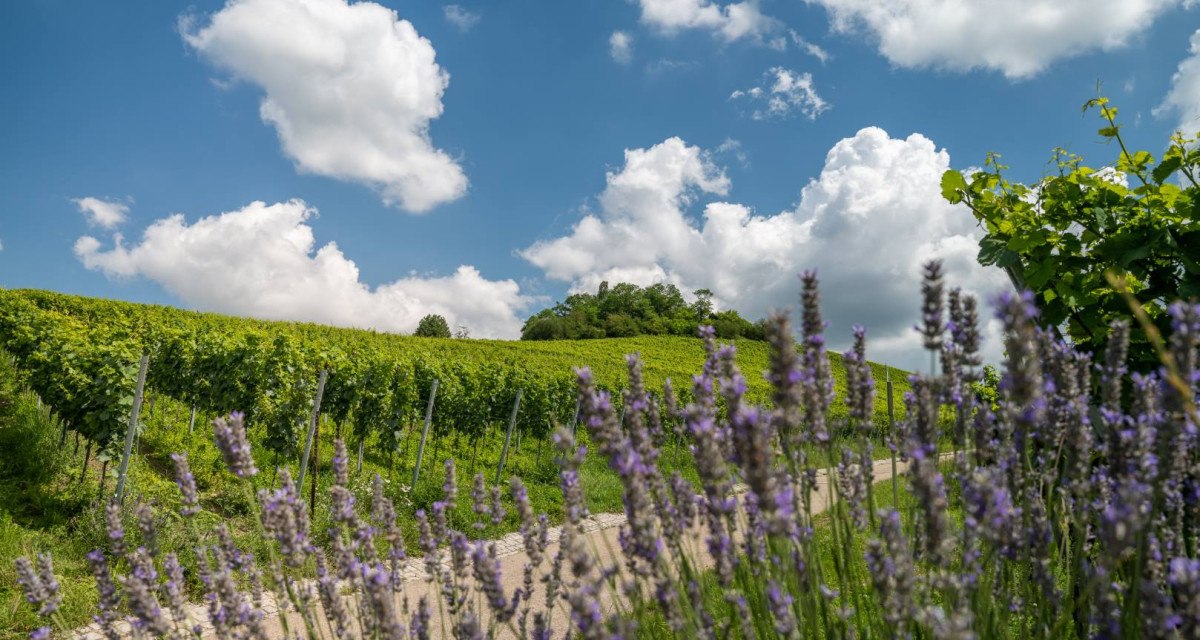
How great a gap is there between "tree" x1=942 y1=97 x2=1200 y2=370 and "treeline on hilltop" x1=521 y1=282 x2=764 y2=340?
171ft

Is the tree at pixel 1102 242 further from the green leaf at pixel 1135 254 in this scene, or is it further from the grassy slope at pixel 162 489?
the grassy slope at pixel 162 489

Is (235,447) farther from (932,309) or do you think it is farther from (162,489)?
(162,489)

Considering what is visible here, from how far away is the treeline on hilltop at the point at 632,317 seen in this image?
59406 millimetres

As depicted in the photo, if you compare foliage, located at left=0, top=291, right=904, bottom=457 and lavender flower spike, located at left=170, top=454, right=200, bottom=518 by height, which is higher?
foliage, located at left=0, top=291, right=904, bottom=457

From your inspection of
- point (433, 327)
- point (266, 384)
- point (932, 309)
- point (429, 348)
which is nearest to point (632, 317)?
point (433, 327)

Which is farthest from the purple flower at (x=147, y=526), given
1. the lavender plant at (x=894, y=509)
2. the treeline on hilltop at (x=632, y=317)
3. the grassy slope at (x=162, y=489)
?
the treeline on hilltop at (x=632, y=317)

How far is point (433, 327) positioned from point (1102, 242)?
67.8 m

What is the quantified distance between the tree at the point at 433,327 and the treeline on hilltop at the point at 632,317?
318 inches

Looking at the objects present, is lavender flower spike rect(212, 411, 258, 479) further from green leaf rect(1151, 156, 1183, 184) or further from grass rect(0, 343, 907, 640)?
green leaf rect(1151, 156, 1183, 184)

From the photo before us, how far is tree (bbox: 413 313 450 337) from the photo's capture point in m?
67.8

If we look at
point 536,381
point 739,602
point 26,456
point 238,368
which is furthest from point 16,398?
point 739,602

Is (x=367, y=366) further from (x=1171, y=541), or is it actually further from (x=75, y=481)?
(x=1171, y=541)

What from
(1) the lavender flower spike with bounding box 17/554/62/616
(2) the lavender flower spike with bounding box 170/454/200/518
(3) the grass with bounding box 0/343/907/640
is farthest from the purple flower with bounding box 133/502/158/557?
(3) the grass with bounding box 0/343/907/640

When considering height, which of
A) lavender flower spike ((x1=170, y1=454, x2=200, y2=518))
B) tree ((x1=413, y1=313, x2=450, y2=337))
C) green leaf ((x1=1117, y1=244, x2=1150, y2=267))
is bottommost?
lavender flower spike ((x1=170, y1=454, x2=200, y2=518))
